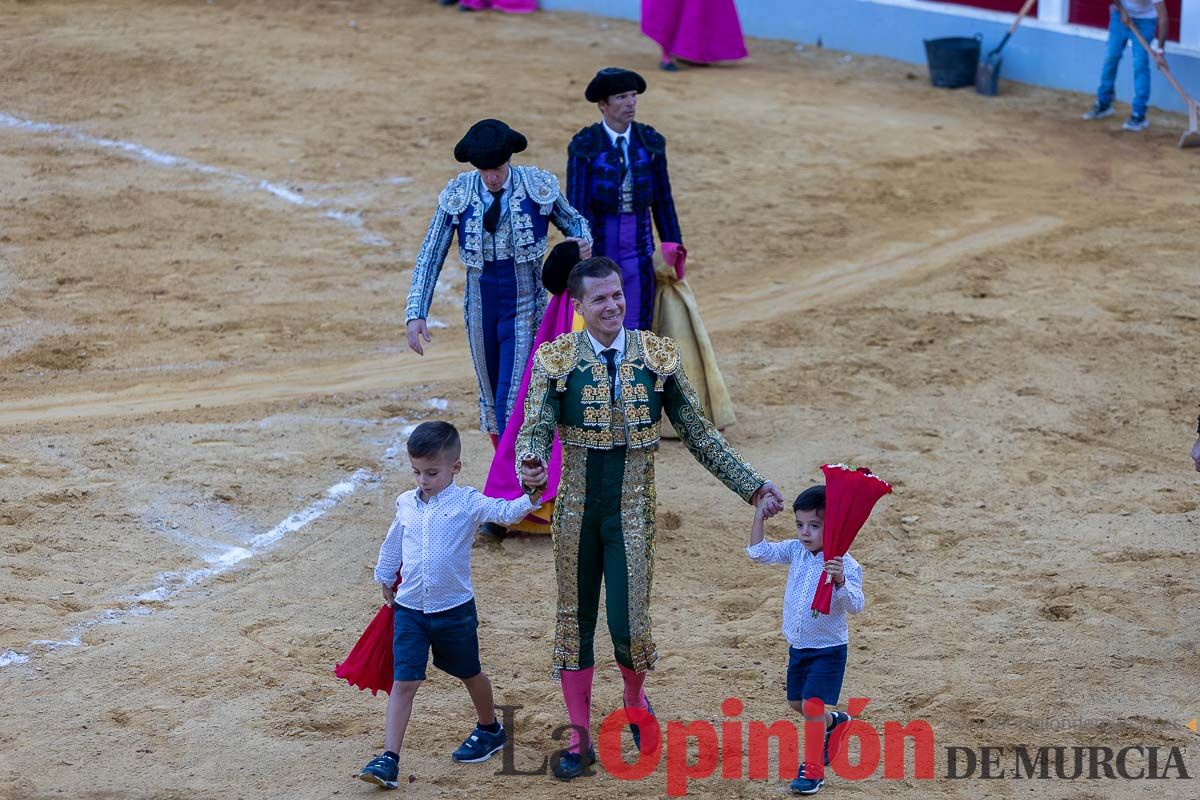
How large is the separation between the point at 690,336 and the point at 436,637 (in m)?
3.44

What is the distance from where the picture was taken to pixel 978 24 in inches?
612

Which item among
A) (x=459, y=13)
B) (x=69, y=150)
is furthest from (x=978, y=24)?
(x=69, y=150)

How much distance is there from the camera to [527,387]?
6527mm

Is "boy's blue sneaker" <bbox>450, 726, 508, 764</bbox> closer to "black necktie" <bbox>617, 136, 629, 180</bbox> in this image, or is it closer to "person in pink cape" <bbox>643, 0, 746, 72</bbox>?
"black necktie" <bbox>617, 136, 629, 180</bbox>

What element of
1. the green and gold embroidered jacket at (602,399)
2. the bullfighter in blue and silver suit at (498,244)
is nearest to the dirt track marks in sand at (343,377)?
the bullfighter in blue and silver suit at (498,244)

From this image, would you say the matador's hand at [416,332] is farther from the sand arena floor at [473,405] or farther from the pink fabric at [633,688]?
the pink fabric at [633,688]

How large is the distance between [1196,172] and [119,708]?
390 inches

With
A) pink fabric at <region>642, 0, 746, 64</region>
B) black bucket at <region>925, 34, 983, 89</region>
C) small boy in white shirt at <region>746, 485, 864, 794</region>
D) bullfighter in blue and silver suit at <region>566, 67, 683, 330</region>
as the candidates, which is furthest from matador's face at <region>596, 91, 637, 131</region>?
pink fabric at <region>642, 0, 746, 64</region>

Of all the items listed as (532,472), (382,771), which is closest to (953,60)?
(532,472)

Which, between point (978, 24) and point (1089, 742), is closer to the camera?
point (1089, 742)

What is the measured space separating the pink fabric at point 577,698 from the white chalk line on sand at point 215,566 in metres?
2.08

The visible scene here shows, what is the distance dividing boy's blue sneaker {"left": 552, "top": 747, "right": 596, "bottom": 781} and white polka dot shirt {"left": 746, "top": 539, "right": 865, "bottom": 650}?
783 mm

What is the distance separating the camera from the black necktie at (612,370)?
4883 millimetres

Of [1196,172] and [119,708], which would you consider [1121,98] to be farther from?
[119,708]
